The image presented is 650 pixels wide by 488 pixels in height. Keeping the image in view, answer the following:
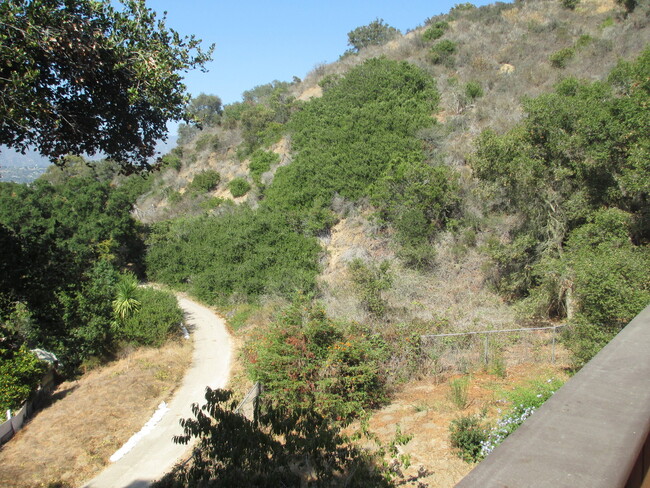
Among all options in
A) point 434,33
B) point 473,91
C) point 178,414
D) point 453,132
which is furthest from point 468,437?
point 434,33

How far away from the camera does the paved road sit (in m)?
10.7

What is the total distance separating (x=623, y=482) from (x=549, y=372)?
11261 millimetres

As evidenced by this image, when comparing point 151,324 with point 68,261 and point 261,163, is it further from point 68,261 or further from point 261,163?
point 261,163

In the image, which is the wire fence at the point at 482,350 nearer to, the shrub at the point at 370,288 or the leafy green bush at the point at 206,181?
the shrub at the point at 370,288

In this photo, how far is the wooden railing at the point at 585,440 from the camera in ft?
2.76

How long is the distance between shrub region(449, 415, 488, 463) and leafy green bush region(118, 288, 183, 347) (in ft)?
50.2

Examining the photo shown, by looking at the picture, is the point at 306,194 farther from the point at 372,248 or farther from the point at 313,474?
the point at 313,474

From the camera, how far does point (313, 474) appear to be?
423 cm

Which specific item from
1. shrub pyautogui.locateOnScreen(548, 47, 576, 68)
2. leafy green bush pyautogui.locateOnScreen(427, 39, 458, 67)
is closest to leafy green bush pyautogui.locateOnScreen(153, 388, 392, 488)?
shrub pyautogui.locateOnScreen(548, 47, 576, 68)

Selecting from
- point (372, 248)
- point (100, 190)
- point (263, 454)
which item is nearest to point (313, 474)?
point (263, 454)

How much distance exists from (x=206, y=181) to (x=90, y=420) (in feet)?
95.7

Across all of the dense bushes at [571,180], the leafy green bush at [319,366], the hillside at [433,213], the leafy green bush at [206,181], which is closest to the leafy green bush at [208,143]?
the hillside at [433,213]

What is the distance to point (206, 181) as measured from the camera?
40.6 meters

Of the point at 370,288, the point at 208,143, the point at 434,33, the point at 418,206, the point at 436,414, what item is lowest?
the point at 436,414
